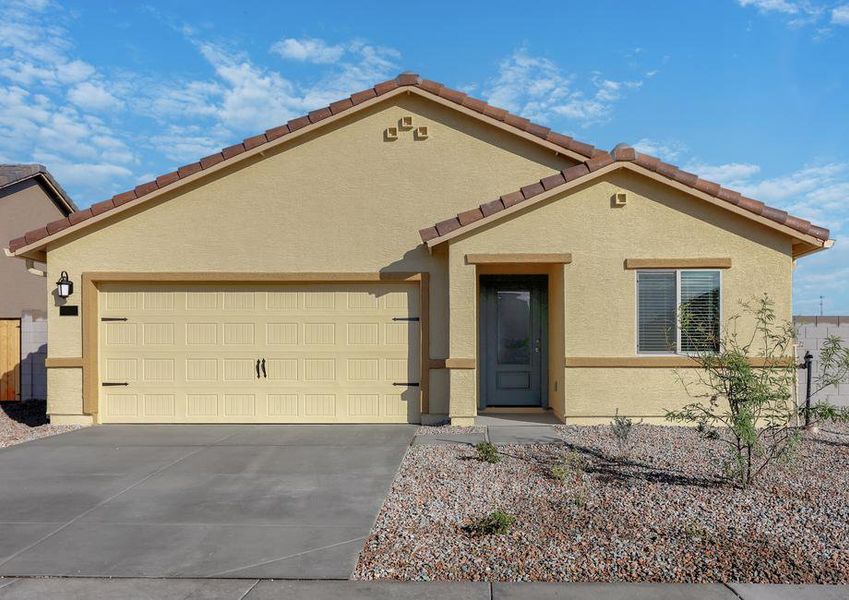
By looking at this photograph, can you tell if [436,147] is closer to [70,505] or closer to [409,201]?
[409,201]

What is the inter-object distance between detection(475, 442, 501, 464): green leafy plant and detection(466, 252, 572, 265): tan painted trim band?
2952mm

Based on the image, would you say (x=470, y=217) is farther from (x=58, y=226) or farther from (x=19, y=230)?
(x=19, y=230)

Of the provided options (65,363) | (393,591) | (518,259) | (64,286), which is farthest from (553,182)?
(65,363)

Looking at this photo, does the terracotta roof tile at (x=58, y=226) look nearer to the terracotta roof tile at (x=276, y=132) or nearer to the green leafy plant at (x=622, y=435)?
the terracotta roof tile at (x=276, y=132)

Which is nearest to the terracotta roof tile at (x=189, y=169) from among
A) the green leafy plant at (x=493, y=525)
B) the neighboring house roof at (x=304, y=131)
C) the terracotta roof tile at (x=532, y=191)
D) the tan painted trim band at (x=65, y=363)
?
the neighboring house roof at (x=304, y=131)

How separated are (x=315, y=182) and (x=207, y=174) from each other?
1.74 m

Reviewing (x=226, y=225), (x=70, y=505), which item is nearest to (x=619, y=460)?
(x=70, y=505)

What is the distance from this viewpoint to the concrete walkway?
402 centimetres

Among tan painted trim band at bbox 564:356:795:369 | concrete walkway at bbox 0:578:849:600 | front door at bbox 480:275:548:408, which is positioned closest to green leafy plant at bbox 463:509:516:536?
concrete walkway at bbox 0:578:849:600

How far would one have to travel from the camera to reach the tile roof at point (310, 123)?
10117mm

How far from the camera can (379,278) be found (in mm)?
10172

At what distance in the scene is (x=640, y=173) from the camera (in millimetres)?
9273

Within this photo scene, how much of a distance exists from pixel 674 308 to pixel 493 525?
5.70 m

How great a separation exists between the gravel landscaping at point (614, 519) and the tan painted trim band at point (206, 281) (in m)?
2.60
